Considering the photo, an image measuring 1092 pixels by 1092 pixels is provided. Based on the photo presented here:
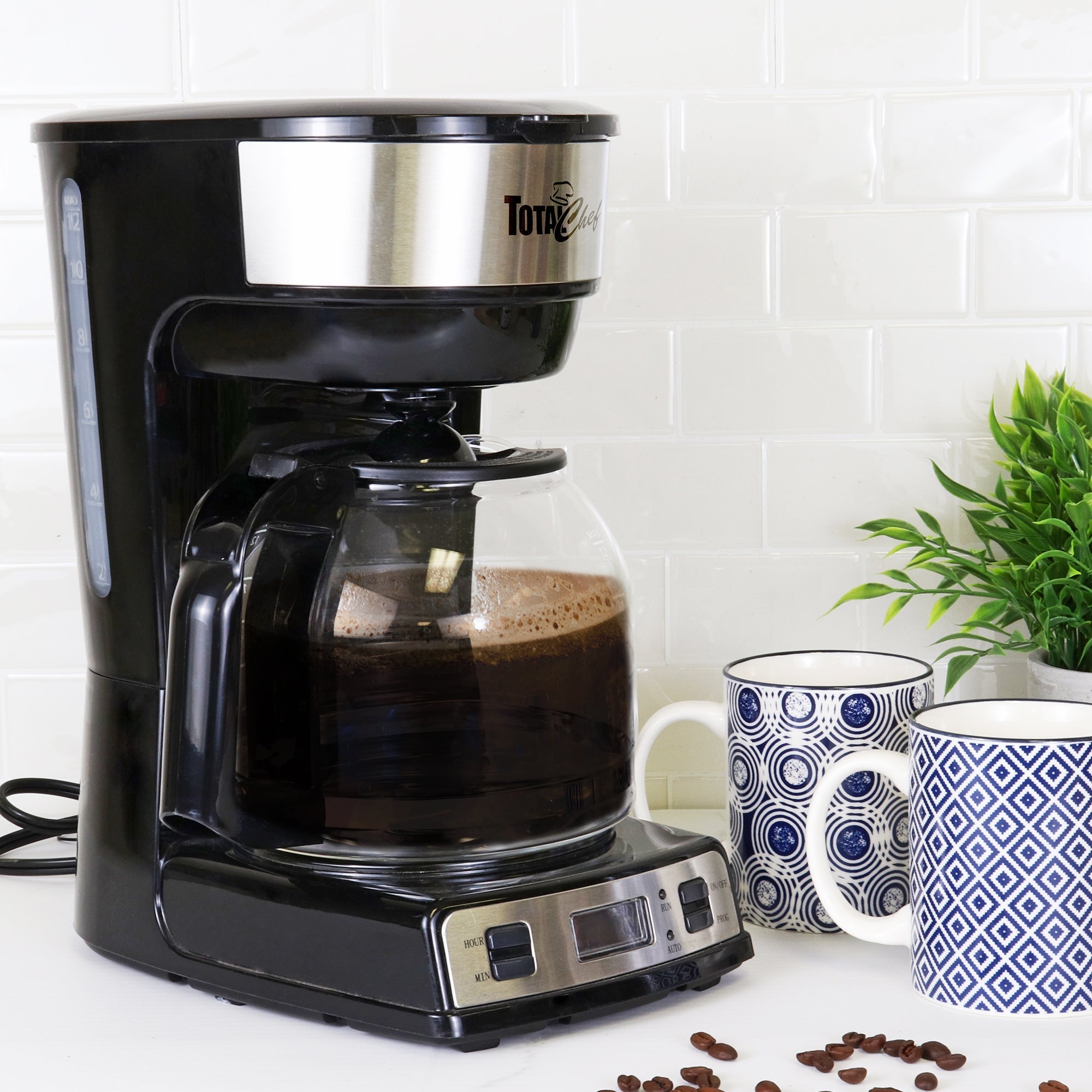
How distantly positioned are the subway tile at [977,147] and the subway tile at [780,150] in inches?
0.8

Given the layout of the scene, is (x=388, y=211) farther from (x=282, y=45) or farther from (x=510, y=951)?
(x=282, y=45)

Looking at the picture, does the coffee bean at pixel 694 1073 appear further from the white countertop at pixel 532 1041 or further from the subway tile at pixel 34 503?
the subway tile at pixel 34 503

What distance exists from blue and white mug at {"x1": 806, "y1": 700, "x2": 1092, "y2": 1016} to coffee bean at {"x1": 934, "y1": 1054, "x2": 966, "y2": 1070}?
56mm

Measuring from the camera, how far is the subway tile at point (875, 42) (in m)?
1.00

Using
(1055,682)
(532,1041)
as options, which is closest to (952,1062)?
(532,1041)

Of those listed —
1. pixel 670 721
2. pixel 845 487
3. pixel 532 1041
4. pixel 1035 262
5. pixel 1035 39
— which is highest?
pixel 1035 39

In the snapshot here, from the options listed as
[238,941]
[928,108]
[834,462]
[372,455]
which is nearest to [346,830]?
[238,941]

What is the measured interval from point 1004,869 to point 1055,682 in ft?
0.85

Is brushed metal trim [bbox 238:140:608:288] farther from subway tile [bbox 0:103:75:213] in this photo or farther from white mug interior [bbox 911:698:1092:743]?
subway tile [bbox 0:103:75:213]

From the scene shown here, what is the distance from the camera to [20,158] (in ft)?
3.38

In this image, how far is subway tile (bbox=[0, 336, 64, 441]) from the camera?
1.05m

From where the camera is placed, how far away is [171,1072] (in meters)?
0.65

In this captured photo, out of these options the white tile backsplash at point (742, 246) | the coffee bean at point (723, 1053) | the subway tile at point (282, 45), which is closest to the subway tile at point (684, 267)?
the white tile backsplash at point (742, 246)

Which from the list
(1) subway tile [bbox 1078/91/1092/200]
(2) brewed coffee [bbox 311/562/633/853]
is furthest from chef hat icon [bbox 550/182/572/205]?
(1) subway tile [bbox 1078/91/1092/200]
